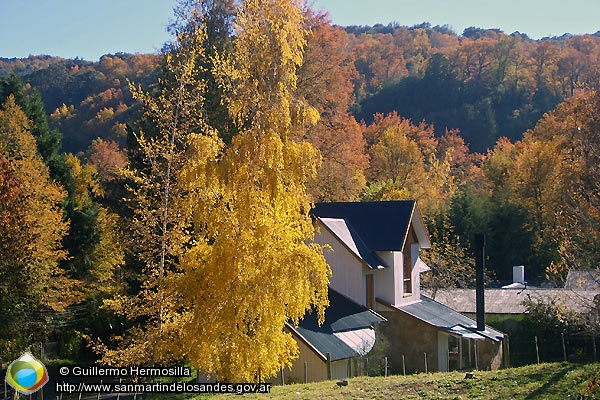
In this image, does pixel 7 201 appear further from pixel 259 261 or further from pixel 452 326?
pixel 452 326

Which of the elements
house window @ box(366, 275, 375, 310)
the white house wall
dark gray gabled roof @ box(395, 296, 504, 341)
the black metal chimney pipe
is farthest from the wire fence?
the white house wall

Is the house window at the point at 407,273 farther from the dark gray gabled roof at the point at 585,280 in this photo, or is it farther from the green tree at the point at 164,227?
the green tree at the point at 164,227

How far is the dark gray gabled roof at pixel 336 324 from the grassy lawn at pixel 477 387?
4416 mm

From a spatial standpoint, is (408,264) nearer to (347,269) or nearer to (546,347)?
(347,269)

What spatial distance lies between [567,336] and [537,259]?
19450 millimetres

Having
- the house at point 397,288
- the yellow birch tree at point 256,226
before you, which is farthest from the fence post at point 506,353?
the yellow birch tree at point 256,226

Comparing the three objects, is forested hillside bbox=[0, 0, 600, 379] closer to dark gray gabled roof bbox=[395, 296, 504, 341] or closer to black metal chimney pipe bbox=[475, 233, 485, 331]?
black metal chimney pipe bbox=[475, 233, 485, 331]

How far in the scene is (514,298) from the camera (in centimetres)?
3198

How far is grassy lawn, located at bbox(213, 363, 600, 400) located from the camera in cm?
1334

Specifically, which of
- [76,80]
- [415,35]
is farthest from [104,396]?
[415,35]

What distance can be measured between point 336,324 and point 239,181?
36.1ft

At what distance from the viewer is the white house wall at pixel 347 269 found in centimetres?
2598

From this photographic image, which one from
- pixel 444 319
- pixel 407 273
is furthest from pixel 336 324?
pixel 407 273

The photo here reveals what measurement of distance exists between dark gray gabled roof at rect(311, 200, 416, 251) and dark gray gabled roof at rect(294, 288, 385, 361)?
2.82 m
